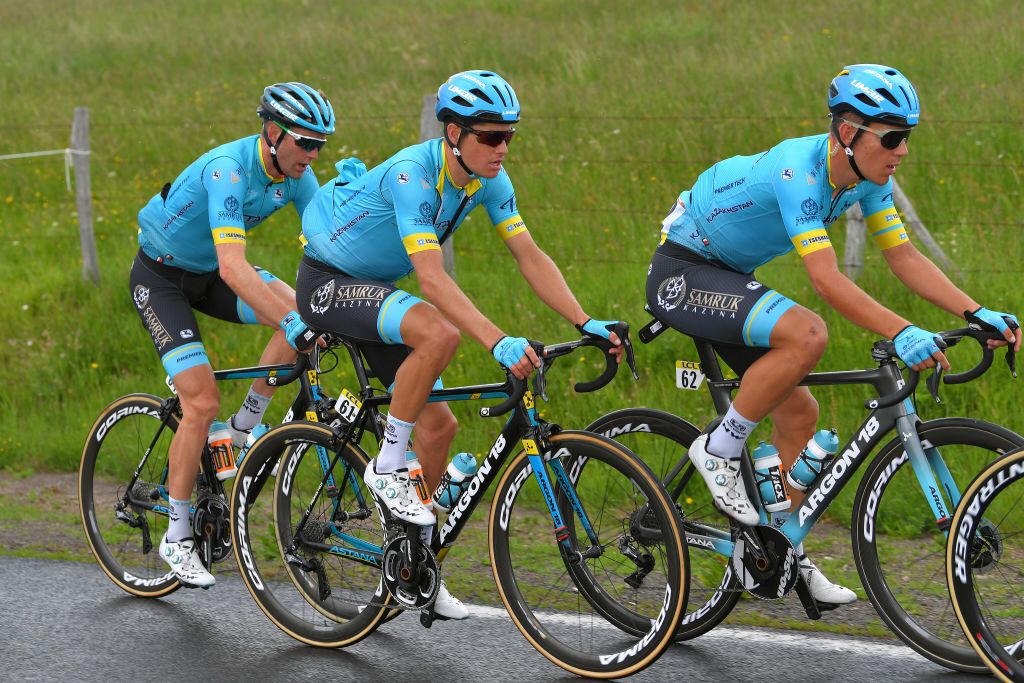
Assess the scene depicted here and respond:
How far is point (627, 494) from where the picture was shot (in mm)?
4820

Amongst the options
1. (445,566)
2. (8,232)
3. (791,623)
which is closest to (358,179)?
(445,566)

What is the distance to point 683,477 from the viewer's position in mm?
5133

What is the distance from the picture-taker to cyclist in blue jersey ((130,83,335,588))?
5.72 meters

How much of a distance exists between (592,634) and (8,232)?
9.62 meters

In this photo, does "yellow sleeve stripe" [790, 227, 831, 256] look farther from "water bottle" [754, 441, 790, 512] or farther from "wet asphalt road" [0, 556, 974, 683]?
"wet asphalt road" [0, 556, 974, 683]

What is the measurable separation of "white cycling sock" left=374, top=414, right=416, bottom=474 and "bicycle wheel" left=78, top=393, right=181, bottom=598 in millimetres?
1470

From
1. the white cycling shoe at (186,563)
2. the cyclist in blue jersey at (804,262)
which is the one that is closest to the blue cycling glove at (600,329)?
the cyclist in blue jersey at (804,262)

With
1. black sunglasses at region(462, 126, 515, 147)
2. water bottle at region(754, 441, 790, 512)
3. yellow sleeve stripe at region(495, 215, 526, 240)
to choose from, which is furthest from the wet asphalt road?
black sunglasses at region(462, 126, 515, 147)

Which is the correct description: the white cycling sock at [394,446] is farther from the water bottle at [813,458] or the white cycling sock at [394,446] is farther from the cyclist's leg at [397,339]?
the water bottle at [813,458]

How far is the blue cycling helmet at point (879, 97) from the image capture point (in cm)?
458

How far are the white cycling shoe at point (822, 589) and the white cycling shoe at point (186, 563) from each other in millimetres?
2535

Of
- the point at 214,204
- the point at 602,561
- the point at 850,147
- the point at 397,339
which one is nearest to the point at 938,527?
the point at 602,561

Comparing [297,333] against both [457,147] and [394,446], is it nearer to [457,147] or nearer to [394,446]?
[394,446]

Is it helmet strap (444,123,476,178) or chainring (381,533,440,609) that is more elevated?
helmet strap (444,123,476,178)
